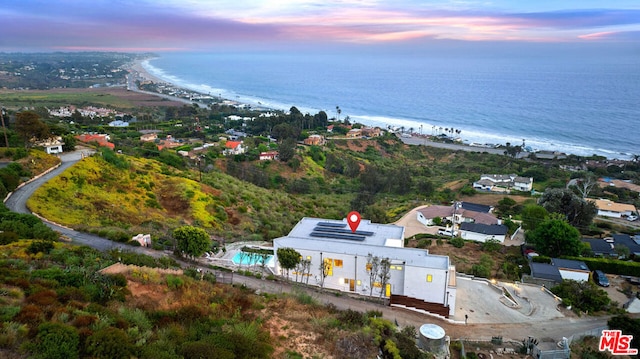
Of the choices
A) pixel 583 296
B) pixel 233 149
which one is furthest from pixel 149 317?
pixel 233 149

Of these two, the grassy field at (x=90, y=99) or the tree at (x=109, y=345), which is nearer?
the tree at (x=109, y=345)

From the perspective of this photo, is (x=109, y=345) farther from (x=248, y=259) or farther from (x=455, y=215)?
(x=455, y=215)

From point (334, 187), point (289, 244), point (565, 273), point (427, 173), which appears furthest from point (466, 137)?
point (289, 244)

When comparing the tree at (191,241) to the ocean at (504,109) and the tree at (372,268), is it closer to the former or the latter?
the tree at (372,268)

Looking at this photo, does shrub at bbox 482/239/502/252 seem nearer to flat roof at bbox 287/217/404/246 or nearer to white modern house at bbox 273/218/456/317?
flat roof at bbox 287/217/404/246

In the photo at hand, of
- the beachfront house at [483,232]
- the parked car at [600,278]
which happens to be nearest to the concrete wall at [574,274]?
the parked car at [600,278]

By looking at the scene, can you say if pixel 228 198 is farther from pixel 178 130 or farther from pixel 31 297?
pixel 178 130

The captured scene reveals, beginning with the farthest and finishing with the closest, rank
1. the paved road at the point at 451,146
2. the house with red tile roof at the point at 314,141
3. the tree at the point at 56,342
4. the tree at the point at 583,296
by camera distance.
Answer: the paved road at the point at 451,146, the house with red tile roof at the point at 314,141, the tree at the point at 583,296, the tree at the point at 56,342

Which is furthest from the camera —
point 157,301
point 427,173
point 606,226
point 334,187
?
point 427,173
